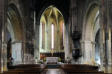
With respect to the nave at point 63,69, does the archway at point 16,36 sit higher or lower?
higher

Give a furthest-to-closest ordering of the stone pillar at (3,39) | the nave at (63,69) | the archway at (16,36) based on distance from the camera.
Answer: the archway at (16,36) → the stone pillar at (3,39) → the nave at (63,69)

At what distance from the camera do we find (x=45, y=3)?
1074 inches

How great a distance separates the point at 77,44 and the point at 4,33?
837 centimetres

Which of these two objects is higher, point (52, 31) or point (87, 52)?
point (52, 31)

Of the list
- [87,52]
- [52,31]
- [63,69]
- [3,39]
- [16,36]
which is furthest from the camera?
[52,31]

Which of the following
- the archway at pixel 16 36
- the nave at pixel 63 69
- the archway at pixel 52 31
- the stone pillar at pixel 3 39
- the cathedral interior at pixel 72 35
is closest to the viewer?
the nave at pixel 63 69

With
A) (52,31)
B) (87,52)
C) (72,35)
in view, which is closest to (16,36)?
(72,35)

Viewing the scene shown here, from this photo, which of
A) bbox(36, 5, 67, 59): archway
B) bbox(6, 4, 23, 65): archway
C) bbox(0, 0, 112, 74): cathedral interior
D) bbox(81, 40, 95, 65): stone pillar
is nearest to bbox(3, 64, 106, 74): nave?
bbox(0, 0, 112, 74): cathedral interior

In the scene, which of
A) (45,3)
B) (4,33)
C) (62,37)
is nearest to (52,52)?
(62,37)

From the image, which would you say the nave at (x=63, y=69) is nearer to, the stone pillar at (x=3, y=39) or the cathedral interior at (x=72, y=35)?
the cathedral interior at (x=72, y=35)

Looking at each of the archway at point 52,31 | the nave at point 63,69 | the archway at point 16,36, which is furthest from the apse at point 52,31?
the nave at point 63,69

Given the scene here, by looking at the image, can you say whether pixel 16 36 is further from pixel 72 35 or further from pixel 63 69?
pixel 63 69

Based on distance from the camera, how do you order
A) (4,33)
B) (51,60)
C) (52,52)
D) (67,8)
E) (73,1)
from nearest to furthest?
(4,33)
(73,1)
(51,60)
(67,8)
(52,52)

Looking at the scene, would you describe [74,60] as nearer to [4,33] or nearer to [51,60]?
[51,60]
